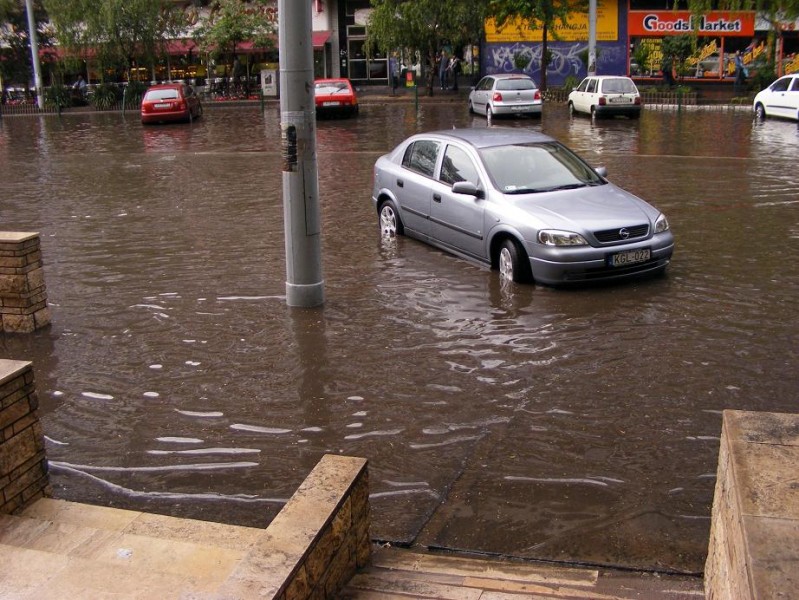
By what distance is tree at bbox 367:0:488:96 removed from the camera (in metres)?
37.4

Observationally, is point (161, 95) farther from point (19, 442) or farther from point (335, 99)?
point (19, 442)

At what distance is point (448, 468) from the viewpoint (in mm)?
5324

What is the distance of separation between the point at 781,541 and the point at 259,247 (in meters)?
9.03

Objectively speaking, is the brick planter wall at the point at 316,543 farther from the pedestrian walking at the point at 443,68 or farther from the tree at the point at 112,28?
the tree at the point at 112,28

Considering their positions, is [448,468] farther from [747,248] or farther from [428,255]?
[747,248]

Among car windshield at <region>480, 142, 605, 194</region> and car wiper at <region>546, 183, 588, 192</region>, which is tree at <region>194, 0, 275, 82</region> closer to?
car windshield at <region>480, 142, 605, 194</region>

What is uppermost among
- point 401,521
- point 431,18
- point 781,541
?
point 431,18

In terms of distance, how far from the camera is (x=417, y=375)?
6.77m

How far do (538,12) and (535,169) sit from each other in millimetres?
28825

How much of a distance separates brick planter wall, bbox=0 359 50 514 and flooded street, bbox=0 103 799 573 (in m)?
0.59

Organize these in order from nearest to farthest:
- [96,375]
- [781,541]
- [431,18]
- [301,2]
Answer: [781,541], [96,375], [301,2], [431,18]

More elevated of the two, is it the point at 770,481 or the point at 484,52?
the point at 484,52

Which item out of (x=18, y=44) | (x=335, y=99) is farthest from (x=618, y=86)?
(x=18, y=44)

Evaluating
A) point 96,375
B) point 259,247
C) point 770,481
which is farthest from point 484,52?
point 770,481
